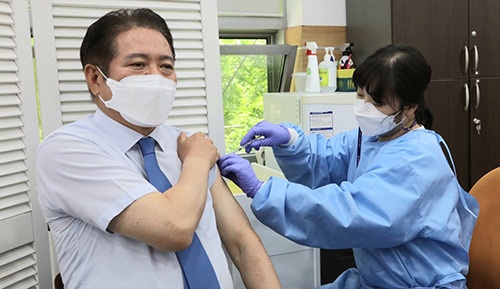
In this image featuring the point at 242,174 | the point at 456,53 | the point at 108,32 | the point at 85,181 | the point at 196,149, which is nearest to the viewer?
the point at 85,181

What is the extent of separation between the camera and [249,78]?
10.0ft

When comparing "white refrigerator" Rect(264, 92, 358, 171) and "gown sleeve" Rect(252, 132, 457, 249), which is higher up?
"white refrigerator" Rect(264, 92, 358, 171)

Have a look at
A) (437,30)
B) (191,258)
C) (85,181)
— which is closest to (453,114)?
(437,30)

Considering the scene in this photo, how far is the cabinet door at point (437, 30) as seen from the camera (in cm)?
265

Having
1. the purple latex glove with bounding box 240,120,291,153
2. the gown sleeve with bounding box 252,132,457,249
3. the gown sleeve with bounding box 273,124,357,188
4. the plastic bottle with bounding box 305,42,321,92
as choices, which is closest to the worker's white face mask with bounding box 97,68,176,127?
the gown sleeve with bounding box 252,132,457,249

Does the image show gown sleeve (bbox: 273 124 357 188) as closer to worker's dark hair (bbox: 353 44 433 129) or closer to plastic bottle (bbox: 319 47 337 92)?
worker's dark hair (bbox: 353 44 433 129)

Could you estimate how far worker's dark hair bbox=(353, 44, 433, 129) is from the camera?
1575mm

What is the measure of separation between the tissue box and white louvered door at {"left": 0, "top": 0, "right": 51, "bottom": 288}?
5.95 ft

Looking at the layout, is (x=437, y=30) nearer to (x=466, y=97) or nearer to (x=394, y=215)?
(x=466, y=97)

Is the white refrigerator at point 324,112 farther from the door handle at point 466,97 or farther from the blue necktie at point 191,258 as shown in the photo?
the blue necktie at point 191,258

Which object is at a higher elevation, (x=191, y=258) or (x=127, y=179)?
(x=127, y=179)

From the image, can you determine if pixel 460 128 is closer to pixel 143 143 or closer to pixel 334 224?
pixel 334 224

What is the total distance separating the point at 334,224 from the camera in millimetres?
1438

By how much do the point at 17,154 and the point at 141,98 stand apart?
48cm
